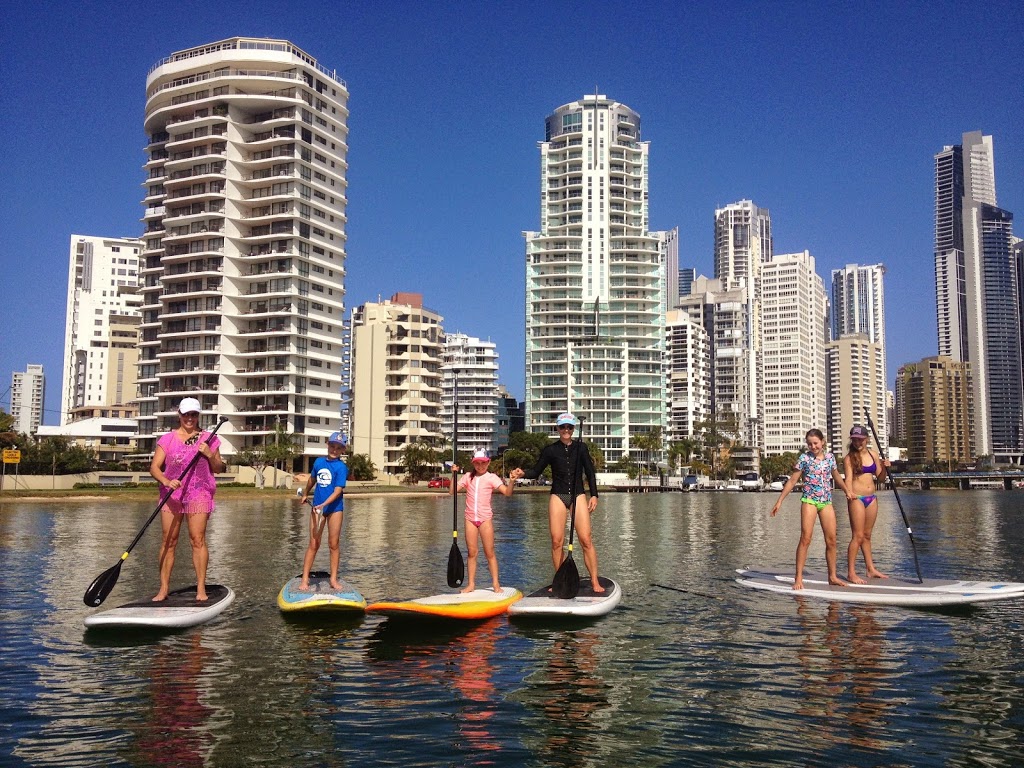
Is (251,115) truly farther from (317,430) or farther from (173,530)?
(173,530)

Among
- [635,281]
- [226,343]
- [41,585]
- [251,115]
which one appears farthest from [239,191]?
[41,585]

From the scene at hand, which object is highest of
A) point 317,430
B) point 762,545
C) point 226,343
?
point 226,343

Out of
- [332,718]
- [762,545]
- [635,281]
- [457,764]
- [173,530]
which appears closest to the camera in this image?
[457,764]

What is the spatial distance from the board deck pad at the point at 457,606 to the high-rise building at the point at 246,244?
90295mm

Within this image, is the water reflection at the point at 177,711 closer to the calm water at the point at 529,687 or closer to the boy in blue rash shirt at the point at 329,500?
the calm water at the point at 529,687

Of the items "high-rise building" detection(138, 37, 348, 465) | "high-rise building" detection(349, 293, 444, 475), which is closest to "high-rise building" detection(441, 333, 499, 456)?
Result: "high-rise building" detection(349, 293, 444, 475)

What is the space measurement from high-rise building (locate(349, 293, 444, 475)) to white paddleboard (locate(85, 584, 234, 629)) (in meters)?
121

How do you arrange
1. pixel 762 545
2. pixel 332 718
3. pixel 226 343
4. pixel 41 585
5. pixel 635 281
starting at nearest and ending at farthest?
pixel 332 718 → pixel 41 585 → pixel 762 545 → pixel 226 343 → pixel 635 281

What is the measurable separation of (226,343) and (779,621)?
97.8 meters

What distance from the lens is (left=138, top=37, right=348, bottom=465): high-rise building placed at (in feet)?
336

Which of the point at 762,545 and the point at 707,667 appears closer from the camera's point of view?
the point at 707,667

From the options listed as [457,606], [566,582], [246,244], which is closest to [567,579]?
[566,582]

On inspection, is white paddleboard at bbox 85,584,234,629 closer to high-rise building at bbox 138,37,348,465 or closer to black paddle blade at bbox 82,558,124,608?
black paddle blade at bbox 82,558,124,608

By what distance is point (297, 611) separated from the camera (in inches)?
508
